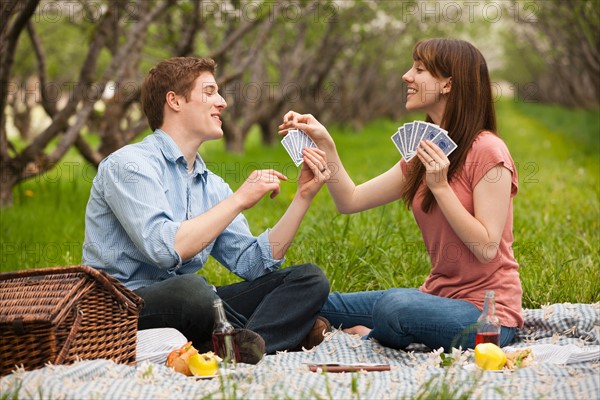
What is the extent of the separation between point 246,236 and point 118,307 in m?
0.90

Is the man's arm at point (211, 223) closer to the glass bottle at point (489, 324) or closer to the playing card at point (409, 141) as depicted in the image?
the playing card at point (409, 141)

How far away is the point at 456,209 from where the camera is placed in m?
3.53

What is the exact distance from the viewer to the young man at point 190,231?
11.6ft

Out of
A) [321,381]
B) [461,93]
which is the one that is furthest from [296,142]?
[321,381]

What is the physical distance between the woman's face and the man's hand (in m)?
0.68

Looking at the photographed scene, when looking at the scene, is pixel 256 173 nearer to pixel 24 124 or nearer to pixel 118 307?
pixel 118 307

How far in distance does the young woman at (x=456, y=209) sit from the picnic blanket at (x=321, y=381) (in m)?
0.16

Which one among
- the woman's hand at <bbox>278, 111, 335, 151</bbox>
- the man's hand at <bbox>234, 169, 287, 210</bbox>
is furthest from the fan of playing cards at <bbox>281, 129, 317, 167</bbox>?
the man's hand at <bbox>234, 169, 287, 210</bbox>

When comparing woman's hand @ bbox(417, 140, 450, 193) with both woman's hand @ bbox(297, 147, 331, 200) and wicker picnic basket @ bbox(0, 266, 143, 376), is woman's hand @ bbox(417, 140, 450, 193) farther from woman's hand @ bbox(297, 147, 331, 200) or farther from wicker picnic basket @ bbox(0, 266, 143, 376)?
wicker picnic basket @ bbox(0, 266, 143, 376)

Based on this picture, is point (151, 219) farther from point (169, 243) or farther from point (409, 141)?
point (409, 141)

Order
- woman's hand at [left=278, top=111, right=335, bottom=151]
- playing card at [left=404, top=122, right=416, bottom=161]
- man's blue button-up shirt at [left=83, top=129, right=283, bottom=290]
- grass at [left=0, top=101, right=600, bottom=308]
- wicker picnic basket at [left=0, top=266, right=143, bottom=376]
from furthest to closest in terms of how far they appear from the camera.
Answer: grass at [left=0, top=101, right=600, bottom=308]
woman's hand at [left=278, top=111, right=335, bottom=151]
playing card at [left=404, top=122, right=416, bottom=161]
man's blue button-up shirt at [left=83, top=129, right=283, bottom=290]
wicker picnic basket at [left=0, top=266, right=143, bottom=376]

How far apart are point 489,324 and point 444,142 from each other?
0.76 metres

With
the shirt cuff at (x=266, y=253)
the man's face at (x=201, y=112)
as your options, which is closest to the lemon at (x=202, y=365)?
the shirt cuff at (x=266, y=253)

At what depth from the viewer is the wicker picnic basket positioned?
10.1 ft
